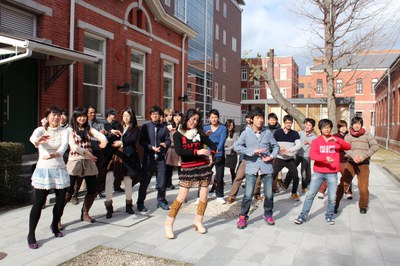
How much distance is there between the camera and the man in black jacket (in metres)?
6.28

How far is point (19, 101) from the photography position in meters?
8.48

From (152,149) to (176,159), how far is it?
1221 millimetres

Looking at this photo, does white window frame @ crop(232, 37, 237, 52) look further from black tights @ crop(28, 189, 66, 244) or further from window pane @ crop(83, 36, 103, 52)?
black tights @ crop(28, 189, 66, 244)

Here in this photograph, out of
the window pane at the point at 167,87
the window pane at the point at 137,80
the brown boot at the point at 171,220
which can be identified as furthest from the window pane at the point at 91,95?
the brown boot at the point at 171,220

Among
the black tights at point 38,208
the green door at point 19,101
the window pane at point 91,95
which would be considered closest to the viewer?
the black tights at point 38,208

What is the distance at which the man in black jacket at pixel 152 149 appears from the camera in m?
6.28

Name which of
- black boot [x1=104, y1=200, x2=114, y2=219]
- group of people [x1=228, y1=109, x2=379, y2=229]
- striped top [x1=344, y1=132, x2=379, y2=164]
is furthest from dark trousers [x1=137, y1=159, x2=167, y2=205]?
striped top [x1=344, y1=132, x2=379, y2=164]

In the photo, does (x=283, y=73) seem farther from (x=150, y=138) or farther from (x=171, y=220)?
(x=171, y=220)

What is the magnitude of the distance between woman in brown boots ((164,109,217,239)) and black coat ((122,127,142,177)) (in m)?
1.27

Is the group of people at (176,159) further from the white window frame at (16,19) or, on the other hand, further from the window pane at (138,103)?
the window pane at (138,103)

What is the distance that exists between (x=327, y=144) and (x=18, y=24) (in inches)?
303

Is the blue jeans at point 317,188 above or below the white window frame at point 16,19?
below

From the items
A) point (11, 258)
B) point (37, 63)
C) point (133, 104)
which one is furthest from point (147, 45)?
point (11, 258)

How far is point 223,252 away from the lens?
4.37 meters
